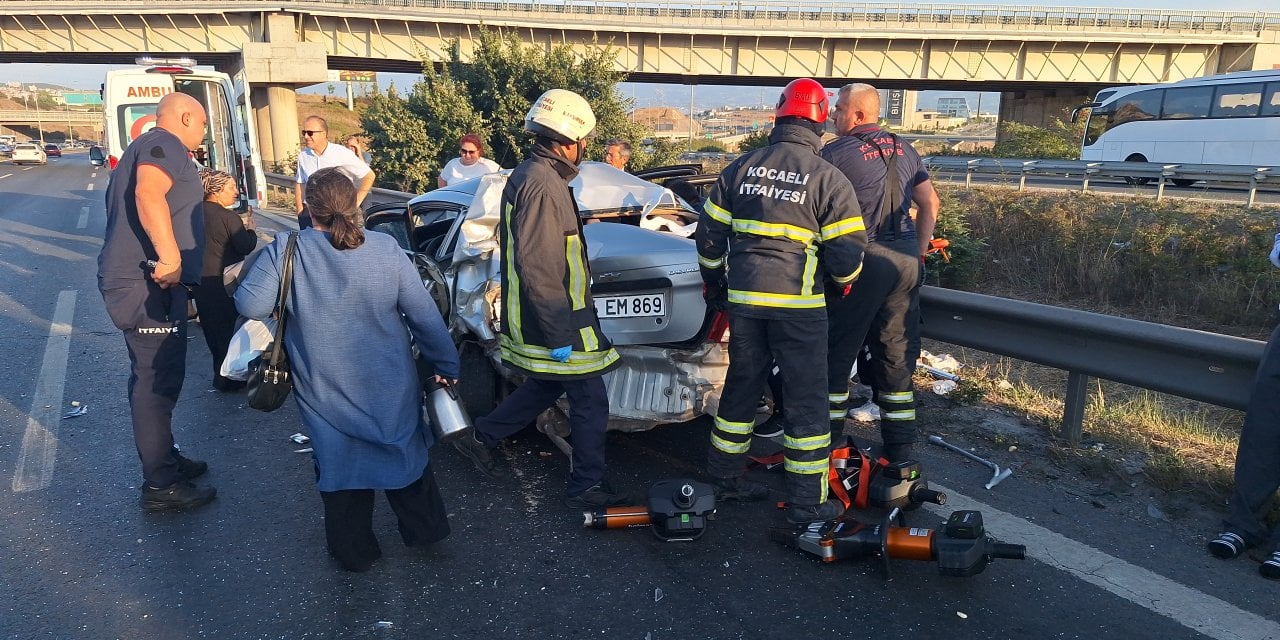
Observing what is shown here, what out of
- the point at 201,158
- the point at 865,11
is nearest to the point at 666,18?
the point at 865,11

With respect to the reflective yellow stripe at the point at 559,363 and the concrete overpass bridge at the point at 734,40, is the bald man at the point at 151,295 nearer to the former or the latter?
the reflective yellow stripe at the point at 559,363

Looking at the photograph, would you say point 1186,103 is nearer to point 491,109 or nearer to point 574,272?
point 491,109

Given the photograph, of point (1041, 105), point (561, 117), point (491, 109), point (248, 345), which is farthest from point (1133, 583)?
point (1041, 105)

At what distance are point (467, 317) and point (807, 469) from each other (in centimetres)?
187

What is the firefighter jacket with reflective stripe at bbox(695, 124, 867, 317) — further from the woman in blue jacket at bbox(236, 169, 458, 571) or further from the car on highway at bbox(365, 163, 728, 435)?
the woman in blue jacket at bbox(236, 169, 458, 571)

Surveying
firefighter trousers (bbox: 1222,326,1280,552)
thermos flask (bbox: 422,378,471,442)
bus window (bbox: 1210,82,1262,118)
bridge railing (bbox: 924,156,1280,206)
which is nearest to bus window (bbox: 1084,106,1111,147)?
bus window (bbox: 1210,82,1262,118)

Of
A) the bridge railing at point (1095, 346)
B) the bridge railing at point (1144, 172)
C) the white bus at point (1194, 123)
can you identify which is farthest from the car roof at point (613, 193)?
the white bus at point (1194, 123)

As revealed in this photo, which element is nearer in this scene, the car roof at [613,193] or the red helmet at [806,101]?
the red helmet at [806,101]

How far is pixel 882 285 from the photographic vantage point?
386 cm

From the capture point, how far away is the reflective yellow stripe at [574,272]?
3559 mm

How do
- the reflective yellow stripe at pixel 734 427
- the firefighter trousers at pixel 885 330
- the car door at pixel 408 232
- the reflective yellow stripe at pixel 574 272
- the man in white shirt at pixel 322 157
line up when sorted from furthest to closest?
the man in white shirt at pixel 322 157 → the car door at pixel 408 232 → the firefighter trousers at pixel 885 330 → the reflective yellow stripe at pixel 734 427 → the reflective yellow stripe at pixel 574 272

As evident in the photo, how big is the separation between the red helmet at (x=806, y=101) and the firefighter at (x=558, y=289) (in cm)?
84

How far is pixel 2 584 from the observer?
3119mm

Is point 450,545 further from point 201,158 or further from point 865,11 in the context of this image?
point 865,11
